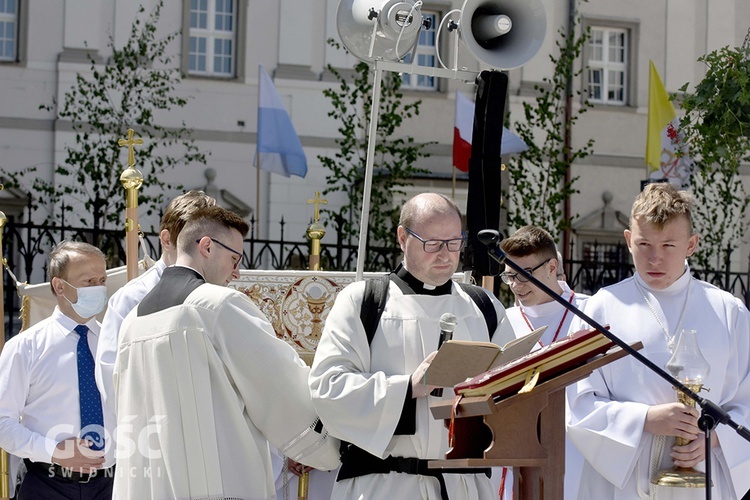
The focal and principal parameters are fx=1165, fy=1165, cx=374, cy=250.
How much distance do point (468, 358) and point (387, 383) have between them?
0.42 m

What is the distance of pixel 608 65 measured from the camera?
21859 mm

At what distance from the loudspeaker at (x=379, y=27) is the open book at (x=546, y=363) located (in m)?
2.51

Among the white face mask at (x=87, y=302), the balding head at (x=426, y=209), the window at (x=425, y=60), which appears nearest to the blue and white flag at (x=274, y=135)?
the window at (x=425, y=60)

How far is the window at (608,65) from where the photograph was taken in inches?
859

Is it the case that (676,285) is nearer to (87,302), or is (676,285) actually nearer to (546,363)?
(546,363)

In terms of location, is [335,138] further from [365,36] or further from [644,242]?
[644,242]

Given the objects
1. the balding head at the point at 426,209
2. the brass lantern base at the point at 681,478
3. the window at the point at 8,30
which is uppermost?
the window at the point at 8,30

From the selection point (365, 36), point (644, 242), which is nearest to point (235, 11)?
point (365, 36)

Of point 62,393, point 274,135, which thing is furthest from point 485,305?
A: point 274,135

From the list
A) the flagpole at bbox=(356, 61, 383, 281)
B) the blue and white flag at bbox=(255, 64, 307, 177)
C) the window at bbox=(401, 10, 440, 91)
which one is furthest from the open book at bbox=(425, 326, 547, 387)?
the window at bbox=(401, 10, 440, 91)

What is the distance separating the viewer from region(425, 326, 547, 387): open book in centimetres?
398

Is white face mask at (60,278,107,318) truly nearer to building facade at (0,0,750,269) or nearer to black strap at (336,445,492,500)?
black strap at (336,445,492,500)

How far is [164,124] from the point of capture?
18906mm

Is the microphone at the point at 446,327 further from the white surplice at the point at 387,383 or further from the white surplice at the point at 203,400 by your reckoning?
the white surplice at the point at 203,400
